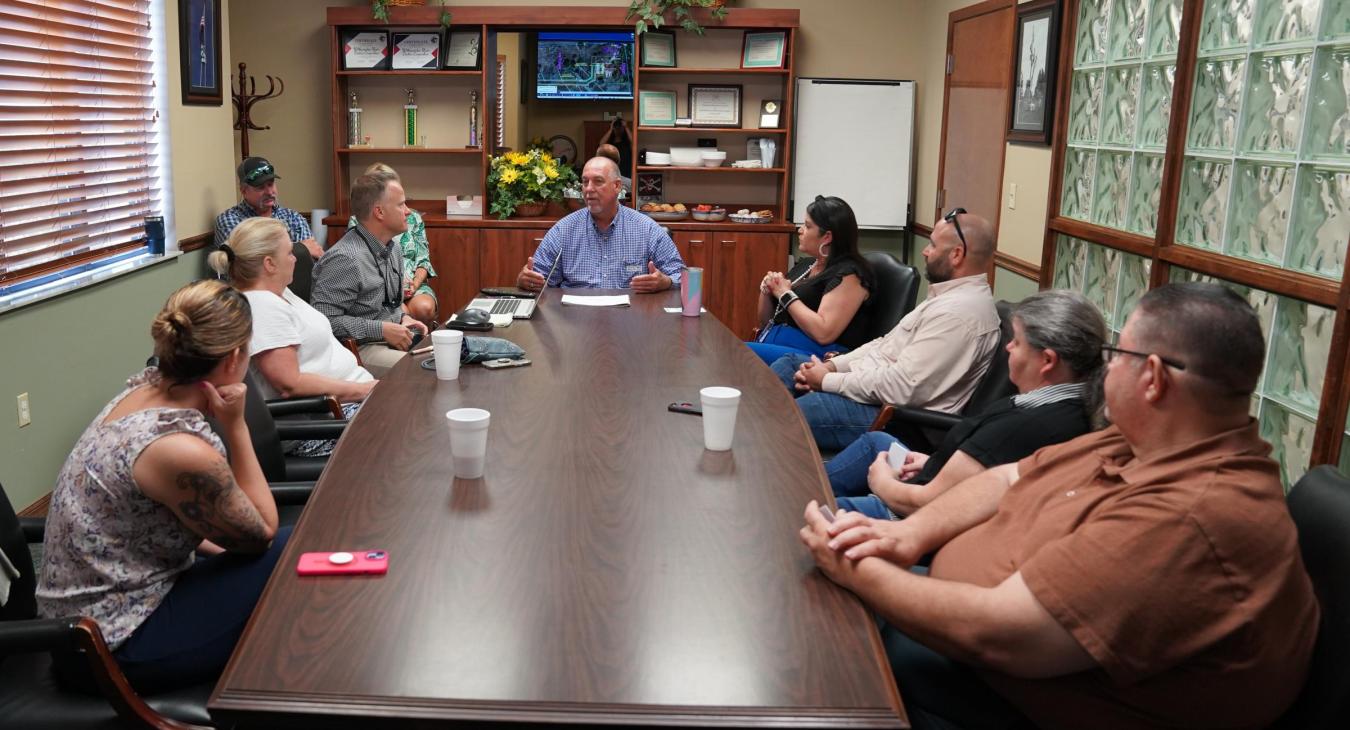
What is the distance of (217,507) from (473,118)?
16.4 ft

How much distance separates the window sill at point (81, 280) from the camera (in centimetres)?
354

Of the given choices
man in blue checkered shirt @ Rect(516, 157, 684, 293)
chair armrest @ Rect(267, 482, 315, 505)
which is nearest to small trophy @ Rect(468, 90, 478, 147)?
man in blue checkered shirt @ Rect(516, 157, 684, 293)

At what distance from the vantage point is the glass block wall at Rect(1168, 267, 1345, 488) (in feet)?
8.71

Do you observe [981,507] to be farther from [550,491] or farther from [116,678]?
[116,678]

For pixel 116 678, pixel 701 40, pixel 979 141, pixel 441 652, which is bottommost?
pixel 116 678

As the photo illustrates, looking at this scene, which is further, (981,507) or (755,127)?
(755,127)

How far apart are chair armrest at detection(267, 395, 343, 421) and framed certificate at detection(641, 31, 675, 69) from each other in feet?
13.0

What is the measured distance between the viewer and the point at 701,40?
253 inches

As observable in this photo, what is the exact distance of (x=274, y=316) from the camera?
2.88 metres

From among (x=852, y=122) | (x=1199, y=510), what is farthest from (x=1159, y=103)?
(x=852, y=122)

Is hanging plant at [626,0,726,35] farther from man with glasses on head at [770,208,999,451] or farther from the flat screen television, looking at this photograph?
man with glasses on head at [770,208,999,451]

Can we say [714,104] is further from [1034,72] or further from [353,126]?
[1034,72]

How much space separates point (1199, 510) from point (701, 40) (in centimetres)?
548

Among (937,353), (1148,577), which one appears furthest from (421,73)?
(1148,577)
